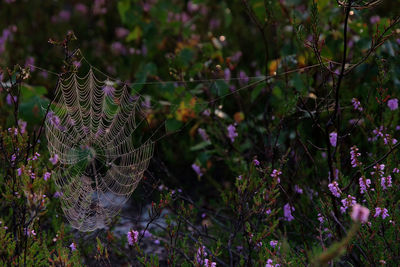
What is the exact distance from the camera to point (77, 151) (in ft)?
11.5

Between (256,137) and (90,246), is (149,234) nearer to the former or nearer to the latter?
(90,246)

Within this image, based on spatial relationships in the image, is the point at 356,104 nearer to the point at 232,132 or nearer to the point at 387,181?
the point at 387,181

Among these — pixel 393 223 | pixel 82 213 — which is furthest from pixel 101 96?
pixel 393 223

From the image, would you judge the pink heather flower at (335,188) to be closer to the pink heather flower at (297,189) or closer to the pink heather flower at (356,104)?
the pink heather flower at (356,104)

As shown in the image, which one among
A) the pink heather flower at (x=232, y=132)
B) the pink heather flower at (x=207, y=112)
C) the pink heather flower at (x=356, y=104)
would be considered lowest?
the pink heather flower at (x=356, y=104)

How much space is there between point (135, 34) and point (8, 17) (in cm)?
242

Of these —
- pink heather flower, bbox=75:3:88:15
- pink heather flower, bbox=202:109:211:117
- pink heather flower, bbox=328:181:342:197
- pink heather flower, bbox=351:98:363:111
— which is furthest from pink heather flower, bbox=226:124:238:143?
pink heather flower, bbox=75:3:88:15

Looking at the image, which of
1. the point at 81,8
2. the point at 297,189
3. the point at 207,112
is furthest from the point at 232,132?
the point at 81,8

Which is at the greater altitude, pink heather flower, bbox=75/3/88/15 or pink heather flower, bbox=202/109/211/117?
pink heather flower, bbox=75/3/88/15

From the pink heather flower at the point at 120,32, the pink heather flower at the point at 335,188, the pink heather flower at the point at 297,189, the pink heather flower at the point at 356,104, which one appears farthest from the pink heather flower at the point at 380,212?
the pink heather flower at the point at 120,32

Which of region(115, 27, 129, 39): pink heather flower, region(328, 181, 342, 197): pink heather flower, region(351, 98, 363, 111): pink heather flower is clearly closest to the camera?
region(328, 181, 342, 197): pink heather flower

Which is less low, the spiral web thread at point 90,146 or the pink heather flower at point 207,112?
the pink heather flower at point 207,112

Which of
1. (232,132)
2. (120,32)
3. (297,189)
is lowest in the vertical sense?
(297,189)

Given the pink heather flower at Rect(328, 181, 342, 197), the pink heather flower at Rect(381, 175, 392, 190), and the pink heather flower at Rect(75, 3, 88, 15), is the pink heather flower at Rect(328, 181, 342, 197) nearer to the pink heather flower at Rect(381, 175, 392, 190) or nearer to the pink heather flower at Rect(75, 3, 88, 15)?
the pink heather flower at Rect(381, 175, 392, 190)
